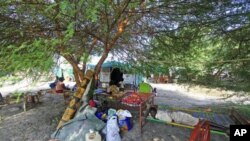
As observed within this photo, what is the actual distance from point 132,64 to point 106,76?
4257 millimetres

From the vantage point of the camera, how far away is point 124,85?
13297 mm

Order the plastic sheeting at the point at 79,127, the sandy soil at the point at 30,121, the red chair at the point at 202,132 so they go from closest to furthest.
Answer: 1. the red chair at the point at 202,132
2. the plastic sheeting at the point at 79,127
3. the sandy soil at the point at 30,121

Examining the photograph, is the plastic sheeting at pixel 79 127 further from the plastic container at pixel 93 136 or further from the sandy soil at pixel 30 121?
the sandy soil at pixel 30 121

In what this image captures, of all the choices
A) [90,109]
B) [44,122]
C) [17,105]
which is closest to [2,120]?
[44,122]

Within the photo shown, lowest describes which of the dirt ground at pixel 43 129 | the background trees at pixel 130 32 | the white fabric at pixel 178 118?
Answer: the dirt ground at pixel 43 129

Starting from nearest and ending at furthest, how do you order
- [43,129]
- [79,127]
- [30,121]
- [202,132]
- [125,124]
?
[202,132]
[79,127]
[125,124]
[43,129]
[30,121]

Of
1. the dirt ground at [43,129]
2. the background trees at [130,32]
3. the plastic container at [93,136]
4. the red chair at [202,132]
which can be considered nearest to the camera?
the background trees at [130,32]

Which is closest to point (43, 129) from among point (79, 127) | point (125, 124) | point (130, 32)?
point (79, 127)

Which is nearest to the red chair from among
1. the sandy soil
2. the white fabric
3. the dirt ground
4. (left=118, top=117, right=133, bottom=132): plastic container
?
the dirt ground

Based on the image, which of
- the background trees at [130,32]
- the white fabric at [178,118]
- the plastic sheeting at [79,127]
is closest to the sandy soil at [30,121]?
the plastic sheeting at [79,127]

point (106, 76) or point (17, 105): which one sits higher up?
point (106, 76)

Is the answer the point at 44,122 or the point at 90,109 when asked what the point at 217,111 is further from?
the point at 44,122

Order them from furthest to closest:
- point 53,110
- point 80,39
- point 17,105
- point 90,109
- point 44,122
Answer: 1. point 17,105
2. point 53,110
3. point 44,122
4. point 90,109
5. point 80,39

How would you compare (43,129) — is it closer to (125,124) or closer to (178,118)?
(125,124)
